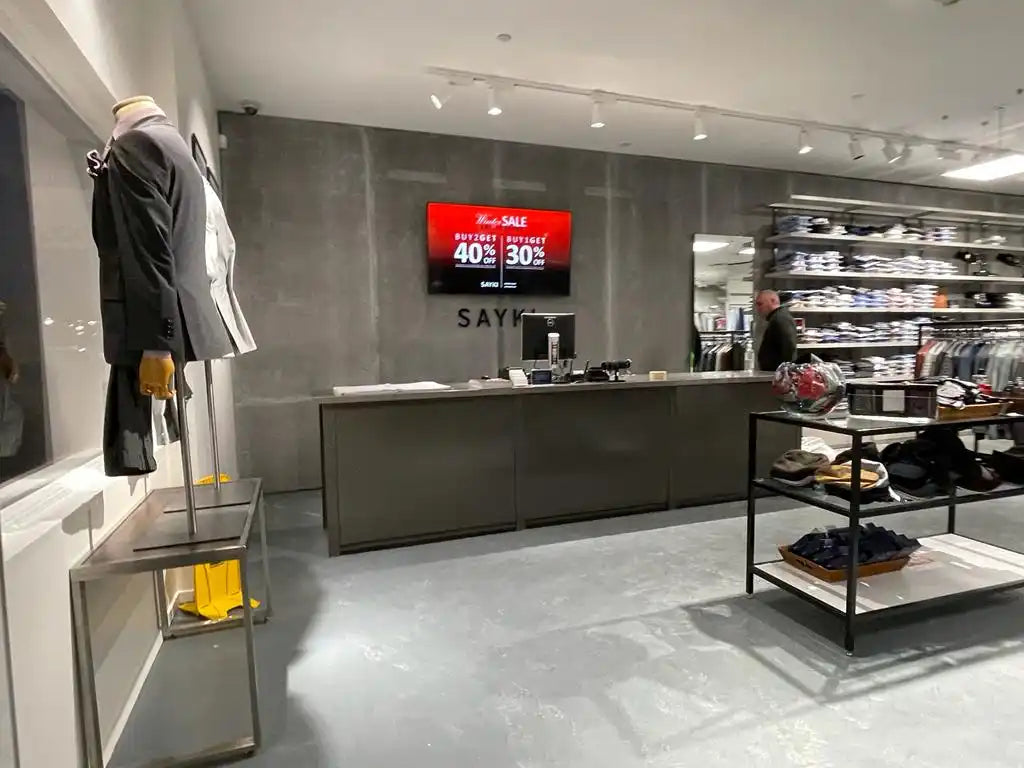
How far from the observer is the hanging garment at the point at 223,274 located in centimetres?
229

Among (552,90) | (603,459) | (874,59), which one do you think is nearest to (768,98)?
(874,59)

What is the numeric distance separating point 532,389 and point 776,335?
9.46 ft

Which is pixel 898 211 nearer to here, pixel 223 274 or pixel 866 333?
pixel 866 333

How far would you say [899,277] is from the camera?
700 cm

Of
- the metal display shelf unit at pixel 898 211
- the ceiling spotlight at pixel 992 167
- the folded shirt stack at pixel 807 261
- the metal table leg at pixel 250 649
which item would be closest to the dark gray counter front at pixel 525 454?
the metal table leg at pixel 250 649

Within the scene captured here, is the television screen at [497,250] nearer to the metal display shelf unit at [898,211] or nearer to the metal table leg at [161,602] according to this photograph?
the metal display shelf unit at [898,211]

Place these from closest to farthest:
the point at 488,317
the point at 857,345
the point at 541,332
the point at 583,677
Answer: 1. the point at 583,677
2. the point at 541,332
3. the point at 488,317
4. the point at 857,345

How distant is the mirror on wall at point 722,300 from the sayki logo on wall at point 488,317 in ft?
6.34

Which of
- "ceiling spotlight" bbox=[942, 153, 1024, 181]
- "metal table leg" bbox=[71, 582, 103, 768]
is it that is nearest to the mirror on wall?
"ceiling spotlight" bbox=[942, 153, 1024, 181]

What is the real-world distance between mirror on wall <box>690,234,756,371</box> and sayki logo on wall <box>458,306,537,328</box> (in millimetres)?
1933

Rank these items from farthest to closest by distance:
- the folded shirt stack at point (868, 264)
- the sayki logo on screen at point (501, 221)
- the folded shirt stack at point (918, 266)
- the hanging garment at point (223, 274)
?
the folded shirt stack at point (918, 266) → the folded shirt stack at point (868, 264) → the sayki logo on screen at point (501, 221) → the hanging garment at point (223, 274)

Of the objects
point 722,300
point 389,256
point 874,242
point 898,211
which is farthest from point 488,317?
point 898,211

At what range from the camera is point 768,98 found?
4664 millimetres

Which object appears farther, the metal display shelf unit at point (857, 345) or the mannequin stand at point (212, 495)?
the metal display shelf unit at point (857, 345)
